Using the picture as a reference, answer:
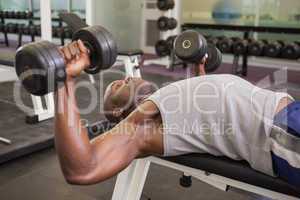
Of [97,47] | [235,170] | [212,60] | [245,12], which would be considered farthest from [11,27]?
[235,170]

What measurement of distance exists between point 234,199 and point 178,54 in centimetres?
91

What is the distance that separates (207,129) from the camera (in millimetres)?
1290

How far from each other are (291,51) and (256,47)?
0.47m

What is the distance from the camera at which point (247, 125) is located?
4.06 feet

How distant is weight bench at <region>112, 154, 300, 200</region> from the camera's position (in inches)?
49.1

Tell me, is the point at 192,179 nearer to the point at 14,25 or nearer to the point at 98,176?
the point at 98,176

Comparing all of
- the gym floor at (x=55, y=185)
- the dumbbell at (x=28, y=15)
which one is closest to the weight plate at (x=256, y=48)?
the gym floor at (x=55, y=185)

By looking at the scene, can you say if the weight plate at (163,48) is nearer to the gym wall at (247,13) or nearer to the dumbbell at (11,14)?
the gym wall at (247,13)

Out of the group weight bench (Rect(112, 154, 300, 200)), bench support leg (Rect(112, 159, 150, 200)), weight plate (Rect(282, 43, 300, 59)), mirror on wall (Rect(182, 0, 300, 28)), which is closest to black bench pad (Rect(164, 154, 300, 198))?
weight bench (Rect(112, 154, 300, 200))

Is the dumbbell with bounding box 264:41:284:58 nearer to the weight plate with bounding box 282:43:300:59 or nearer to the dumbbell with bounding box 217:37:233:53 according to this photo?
the weight plate with bounding box 282:43:300:59

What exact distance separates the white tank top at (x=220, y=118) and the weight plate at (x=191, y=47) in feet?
2.26

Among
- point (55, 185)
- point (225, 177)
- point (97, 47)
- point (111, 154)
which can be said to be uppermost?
point (97, 47)

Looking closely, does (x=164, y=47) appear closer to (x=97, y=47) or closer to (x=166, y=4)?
(x=166, y=4)

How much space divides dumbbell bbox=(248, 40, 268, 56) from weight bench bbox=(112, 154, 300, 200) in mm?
3734
